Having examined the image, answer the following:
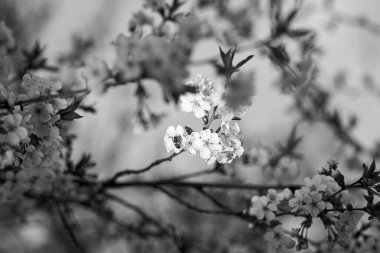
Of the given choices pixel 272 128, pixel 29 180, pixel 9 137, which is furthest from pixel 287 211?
pixel 272 128

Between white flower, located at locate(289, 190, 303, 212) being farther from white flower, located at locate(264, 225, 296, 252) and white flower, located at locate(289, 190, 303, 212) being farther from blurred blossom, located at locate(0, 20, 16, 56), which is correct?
blurred blossom, located at locate(0, 20, 16, 56)

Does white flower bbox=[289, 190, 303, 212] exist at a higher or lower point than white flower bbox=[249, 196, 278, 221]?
lower

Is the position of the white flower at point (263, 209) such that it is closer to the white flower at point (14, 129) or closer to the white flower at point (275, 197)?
the white flower at point (275, 197)

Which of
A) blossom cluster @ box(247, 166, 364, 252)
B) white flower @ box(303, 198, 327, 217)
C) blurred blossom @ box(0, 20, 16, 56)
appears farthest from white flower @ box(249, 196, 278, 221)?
blurred blossom @ box(0, 20, 16, 56)

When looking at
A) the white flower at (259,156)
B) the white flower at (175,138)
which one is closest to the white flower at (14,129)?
the white flower at (175,138)

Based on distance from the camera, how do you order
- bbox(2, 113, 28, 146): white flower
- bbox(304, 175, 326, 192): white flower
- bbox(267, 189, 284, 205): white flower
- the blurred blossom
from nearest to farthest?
bbox(2, 113, 28, 146): white flower < bbox(304, 175, 326, 192): white flower < bbox(267, 189, 284, 205): white flower < the blurred blossom

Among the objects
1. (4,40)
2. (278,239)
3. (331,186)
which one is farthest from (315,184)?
(4,40)
